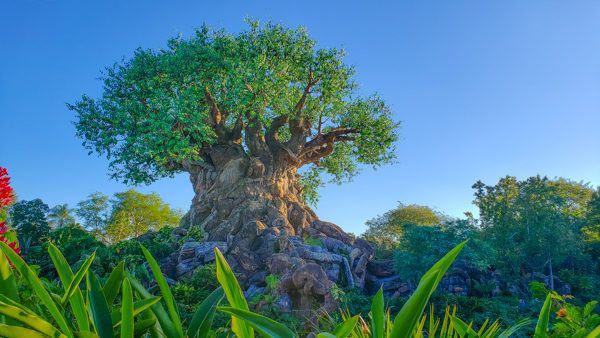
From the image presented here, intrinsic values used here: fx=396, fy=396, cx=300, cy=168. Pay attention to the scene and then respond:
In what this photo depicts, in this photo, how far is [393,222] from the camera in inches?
1283

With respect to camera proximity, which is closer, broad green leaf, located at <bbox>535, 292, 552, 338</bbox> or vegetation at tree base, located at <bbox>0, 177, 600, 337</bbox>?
broad green leaf, located at <bbox>535, 292, 552, 338</bbox>

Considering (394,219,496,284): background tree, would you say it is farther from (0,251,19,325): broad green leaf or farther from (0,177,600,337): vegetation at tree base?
(0,251,19,325): broad green leaf

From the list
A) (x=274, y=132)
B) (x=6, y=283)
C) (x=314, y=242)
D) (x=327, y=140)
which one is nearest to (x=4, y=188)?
(x=6, y=283)

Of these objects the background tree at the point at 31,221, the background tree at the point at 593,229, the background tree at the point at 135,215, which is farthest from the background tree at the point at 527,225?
the background tree at the point at 135,215

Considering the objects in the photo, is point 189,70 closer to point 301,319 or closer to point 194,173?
point 194,173

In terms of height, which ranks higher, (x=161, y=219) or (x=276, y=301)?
(x=161, y=219)

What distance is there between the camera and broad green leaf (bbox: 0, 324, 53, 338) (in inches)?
36.0

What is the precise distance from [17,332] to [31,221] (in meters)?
19.2

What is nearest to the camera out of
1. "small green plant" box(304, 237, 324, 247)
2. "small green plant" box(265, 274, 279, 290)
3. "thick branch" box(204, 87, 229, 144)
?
"small green plant" box(265, 274, 279, 290)

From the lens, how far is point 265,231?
15781mm

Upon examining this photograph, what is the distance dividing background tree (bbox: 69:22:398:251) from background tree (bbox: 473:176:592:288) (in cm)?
585

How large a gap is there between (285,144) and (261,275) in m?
8.90

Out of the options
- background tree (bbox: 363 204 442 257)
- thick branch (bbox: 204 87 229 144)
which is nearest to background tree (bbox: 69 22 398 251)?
thick branch (bbox: 204 87 229 144)

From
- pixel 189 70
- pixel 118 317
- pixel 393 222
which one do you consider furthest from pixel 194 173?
pixel 118 317
